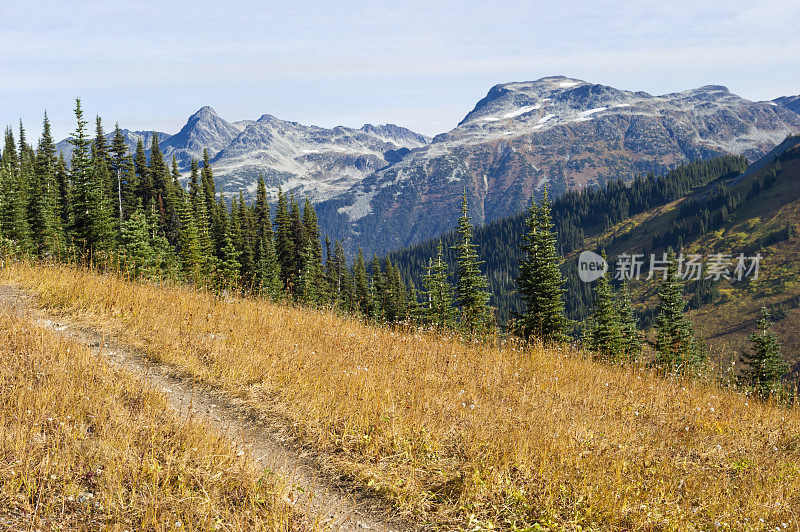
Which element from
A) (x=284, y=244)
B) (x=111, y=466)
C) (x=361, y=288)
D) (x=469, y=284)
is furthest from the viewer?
(x=361, y=288)

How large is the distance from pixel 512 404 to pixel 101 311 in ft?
28.9

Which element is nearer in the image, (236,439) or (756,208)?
(236,439)

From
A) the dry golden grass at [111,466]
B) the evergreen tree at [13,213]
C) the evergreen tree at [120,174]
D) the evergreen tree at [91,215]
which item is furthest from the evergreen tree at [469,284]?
the evergreen tree at [120,174]

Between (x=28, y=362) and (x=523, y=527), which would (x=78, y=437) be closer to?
(x=28, y=362)

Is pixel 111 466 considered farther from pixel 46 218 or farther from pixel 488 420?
pixel 46 218

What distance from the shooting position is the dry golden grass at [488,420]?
14.8ft

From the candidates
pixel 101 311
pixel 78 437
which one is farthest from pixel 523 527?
pixel 101 311

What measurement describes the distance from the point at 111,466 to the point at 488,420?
14.2 feet

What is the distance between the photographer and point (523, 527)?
A: 4.19 m

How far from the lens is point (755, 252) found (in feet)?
498

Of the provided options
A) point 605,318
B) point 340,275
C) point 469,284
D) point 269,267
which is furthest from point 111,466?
point 340,275

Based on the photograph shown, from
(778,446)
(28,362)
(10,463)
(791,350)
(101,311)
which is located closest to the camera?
(10,463)

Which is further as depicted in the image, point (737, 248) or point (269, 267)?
point (737, 248)

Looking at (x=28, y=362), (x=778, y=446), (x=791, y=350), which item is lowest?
(x=791, y=350)
